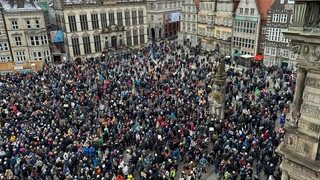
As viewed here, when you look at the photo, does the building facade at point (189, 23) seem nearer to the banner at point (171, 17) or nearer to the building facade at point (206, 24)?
the building facade at point (206, 24)

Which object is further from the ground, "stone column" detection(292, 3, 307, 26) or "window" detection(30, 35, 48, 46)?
"stone column" detection(292, 3, 307, 26)

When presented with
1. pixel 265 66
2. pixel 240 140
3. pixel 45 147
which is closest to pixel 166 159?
pixel 240 140

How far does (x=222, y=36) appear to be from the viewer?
5206 centimetres

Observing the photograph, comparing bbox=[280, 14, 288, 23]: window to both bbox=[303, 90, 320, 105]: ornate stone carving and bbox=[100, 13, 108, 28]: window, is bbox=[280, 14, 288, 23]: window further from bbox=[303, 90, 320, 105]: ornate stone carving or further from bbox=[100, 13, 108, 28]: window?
bbox=[303, 90, 320, 105]: ornate stone carving

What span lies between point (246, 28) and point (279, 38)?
6289mm

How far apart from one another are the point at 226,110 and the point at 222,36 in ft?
90.0

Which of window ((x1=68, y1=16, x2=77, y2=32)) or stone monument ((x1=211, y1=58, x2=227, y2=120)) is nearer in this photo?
stone monument ((x1=211, y1=58, x2=227, y2=120))

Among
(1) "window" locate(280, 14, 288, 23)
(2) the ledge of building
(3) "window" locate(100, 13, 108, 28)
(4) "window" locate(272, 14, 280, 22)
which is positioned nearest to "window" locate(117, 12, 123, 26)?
(3) "window" locate(100, 13, 108, 28)

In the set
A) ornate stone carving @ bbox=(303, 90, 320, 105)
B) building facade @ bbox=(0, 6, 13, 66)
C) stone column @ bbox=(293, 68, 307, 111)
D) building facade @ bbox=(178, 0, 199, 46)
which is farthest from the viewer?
building facade @ bbox=(178, 0, 199, 46)

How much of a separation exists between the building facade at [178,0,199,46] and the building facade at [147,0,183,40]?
1145 cm

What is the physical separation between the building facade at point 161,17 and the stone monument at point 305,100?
61.4 m

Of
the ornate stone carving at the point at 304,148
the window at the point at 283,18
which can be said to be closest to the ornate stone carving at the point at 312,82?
the ornate stone carving at the point at 304,148

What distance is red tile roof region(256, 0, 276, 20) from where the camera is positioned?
145ft

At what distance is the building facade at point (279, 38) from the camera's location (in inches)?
1603
